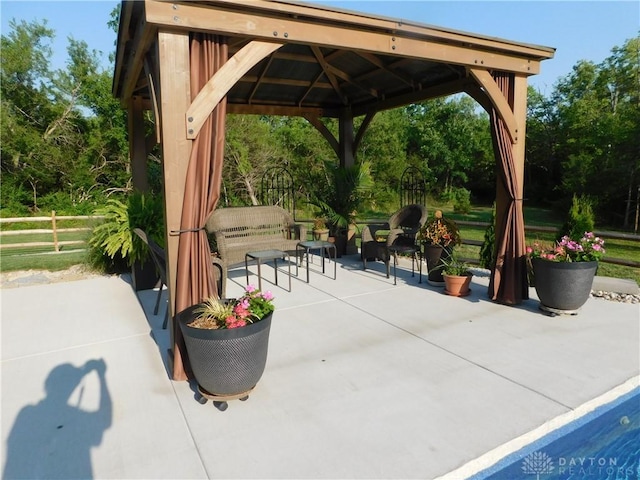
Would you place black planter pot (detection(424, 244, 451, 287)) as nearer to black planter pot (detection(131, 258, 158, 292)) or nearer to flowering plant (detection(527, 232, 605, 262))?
flowering plant (detection(527, 232, 605, 262))

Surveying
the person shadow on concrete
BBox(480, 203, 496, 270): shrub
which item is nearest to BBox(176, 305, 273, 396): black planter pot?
the person shadow on concrete

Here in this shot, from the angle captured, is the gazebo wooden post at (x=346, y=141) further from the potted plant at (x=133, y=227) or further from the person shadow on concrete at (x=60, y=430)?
the person shadow on concrete at (x=60, y=430)

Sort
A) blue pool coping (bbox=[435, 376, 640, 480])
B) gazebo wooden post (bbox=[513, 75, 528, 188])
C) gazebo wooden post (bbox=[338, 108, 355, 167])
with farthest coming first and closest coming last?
gazebo wooden post (bbox=[338, 108, 355, 167])
gazebo wooden post (bbox=[513, 75, 528, 188])
blue pool coping (bbox=[435, 376, 640, 480])

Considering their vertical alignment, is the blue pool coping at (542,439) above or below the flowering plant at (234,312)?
below

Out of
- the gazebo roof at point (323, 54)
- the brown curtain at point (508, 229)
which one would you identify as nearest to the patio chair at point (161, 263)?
the gazebo roof at point (323, 54)

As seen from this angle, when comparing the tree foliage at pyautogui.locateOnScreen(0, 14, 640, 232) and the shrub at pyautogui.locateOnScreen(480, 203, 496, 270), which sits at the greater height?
the tree foliage at pyautogui.locateOnScreen(0, 14, 640, 232)

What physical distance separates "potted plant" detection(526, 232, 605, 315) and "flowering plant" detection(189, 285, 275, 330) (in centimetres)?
271

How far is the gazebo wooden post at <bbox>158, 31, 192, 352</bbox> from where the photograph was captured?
2695mm

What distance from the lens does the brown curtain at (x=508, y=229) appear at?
4.27m

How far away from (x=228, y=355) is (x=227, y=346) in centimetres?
6

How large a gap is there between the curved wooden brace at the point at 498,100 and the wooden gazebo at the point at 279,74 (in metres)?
0.01

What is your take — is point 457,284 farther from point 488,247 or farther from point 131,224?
→ point 131,224

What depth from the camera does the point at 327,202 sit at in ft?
22.9

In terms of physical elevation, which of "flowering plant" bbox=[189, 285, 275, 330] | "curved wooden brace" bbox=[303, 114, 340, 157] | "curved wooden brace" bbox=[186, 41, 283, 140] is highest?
"curved wooden brace" bbox=[303, 114, 340, 157]
